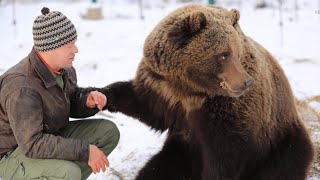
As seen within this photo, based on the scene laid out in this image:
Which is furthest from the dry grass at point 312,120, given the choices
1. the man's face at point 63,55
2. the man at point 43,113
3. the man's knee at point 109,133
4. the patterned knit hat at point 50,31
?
the patterned knit hat at point 50,31

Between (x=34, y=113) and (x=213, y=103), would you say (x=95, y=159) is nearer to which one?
(x=34, y=113)

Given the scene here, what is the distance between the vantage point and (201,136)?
3.76 m

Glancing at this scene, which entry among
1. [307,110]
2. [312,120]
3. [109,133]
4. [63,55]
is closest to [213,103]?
[109,133]

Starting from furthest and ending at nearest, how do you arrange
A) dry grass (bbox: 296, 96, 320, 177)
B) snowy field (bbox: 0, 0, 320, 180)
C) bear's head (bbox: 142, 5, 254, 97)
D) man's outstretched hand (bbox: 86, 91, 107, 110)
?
snowy field (bbox: 0, 0, 320, 180) < dry grass (bbox: 296, 96, 320, 177) < man's outstretched hand (bbox: 86, 91, 107, 110) < bear's head (bbox: 142, 5, 254, 97)

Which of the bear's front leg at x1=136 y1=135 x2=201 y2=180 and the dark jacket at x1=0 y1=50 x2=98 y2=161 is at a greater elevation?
the dark jacket at x1=0 y1=50 x2=98 y2=161

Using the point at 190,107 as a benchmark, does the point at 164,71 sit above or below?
above

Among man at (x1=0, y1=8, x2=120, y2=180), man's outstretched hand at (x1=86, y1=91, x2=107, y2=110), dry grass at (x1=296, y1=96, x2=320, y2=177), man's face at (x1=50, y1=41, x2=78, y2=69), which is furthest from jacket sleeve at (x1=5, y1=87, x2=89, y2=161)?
dry grass at (x1=296, y1=96, x2=320, y2=177)

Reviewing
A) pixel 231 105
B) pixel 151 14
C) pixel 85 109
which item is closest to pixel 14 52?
pixel 151 14

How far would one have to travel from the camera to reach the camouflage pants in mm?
3236

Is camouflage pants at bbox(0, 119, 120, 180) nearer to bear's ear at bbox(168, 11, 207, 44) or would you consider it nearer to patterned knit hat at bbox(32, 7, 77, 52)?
patterned knit hat at bbox(32, 7, 77, 52)

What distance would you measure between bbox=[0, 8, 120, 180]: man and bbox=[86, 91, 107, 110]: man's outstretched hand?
0.20m

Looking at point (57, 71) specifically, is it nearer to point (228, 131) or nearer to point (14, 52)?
point (228, 131)

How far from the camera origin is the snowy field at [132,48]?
5242 millimetres

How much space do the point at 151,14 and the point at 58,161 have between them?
10246 millimetres
